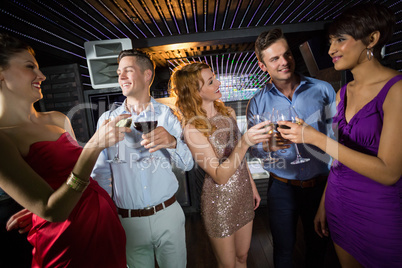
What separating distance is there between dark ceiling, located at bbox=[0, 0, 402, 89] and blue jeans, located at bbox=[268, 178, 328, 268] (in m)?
2.66

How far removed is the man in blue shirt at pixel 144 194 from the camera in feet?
4.89

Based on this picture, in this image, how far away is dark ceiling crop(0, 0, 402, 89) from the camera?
2.55m

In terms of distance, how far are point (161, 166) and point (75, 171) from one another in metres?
0.74

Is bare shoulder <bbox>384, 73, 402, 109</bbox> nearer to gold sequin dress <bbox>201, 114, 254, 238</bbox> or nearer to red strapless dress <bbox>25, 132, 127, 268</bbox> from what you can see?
gold sequin dress <bbox>201, 114, 254, 238</bbox>

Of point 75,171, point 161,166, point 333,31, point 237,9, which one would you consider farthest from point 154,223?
point 237,9

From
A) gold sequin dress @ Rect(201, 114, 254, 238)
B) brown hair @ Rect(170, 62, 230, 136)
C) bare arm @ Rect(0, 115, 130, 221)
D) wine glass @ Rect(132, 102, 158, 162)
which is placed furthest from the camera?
brown hair @ Rect(170, 62, 230, 136)

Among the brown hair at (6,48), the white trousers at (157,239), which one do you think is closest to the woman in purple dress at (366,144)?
the white trousers at (157,239)

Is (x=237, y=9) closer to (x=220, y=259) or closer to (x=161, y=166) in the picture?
(x=161, y=166)

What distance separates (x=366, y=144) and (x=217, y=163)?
2.99 feet

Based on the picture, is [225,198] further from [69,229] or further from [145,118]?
[69,229]

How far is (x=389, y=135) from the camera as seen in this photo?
1013mm

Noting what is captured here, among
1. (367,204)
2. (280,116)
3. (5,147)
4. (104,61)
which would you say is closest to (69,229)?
(5,147)

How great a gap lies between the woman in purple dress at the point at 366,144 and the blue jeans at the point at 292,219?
1.25ft

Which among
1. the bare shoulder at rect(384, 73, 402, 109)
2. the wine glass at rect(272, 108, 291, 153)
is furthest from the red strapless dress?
the bare shoulder at rect(384, 73, 402, 109)
